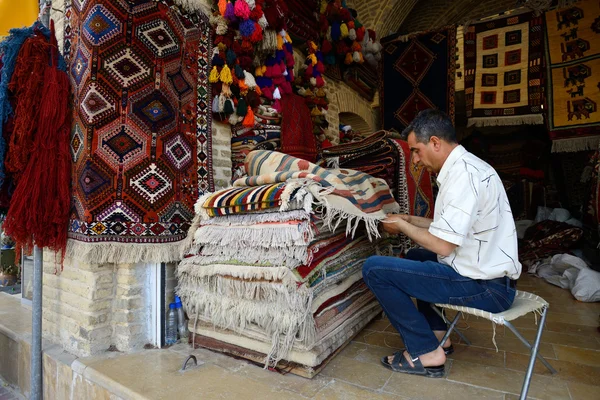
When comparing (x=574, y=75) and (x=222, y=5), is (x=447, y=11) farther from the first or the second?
(x=222, y=5)

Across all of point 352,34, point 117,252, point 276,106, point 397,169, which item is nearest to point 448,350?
point 397,169

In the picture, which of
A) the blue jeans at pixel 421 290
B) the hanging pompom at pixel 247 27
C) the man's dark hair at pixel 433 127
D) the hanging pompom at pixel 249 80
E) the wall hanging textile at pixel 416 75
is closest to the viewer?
the blue jeans at pixel 421 290

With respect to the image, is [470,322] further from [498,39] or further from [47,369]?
[498,39]

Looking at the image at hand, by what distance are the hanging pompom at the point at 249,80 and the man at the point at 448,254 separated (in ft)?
5.05

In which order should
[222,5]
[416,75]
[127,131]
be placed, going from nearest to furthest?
[127,131] < [222,5] < [416,75]

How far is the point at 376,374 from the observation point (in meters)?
1.88

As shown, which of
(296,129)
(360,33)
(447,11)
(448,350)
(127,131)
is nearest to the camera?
(448,350)

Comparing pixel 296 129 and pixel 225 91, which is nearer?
pixel 225 91

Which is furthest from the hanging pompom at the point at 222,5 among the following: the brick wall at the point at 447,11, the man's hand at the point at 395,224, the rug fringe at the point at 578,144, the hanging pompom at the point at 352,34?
the brick wall at the point at 447,11

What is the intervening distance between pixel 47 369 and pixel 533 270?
5194mm

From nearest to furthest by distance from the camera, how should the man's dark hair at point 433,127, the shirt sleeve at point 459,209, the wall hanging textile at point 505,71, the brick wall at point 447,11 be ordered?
1. the shirt sleeve at point 459,209
2. the man's dark hair at point 433,127
3. the wall hanging textile at point 505,71
4. the brick wall at point 447,11

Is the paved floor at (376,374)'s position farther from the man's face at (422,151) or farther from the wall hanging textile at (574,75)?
the wall hanging textile at (574,75)

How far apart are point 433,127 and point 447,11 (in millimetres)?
6289

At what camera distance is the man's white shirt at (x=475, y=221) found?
1.63 m
